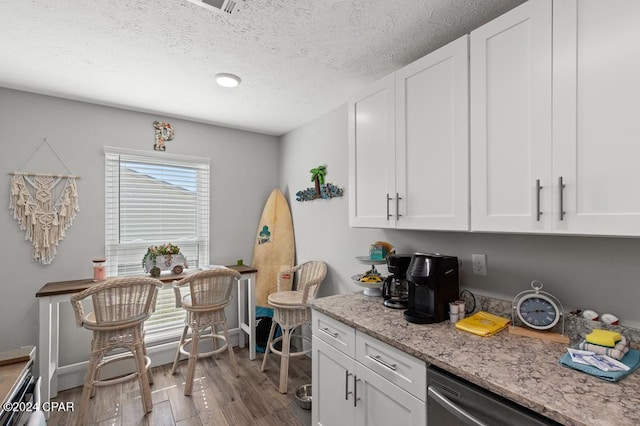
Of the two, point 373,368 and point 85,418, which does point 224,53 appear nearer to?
point 373,368

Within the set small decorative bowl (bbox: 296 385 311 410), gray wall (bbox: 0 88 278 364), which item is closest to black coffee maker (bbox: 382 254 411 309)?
small decorative bowl (bbox: 296 385 311 410)

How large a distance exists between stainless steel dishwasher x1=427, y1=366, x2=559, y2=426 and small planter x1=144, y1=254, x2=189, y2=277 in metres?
2.43

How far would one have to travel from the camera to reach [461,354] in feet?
3.88

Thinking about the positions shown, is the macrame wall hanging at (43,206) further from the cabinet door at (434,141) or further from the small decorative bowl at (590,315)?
the small decorative bowl at (590,315)

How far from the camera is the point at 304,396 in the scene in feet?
7.72

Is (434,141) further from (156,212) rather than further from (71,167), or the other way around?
(71,167)

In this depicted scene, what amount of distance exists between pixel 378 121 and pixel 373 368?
140 cm

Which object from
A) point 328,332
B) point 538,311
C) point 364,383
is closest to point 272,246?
point 328,332

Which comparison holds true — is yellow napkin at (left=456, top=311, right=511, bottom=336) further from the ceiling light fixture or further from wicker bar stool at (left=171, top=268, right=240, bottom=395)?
the ceiling light fixture

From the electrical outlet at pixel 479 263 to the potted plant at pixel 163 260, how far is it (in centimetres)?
247

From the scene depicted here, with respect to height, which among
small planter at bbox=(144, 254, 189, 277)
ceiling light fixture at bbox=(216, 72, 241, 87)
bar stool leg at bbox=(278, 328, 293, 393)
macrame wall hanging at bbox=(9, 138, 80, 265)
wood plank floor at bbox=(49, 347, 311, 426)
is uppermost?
ceiling light fixture at bbox=(216, 72, 241, 87)

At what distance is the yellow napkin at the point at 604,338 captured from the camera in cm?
113

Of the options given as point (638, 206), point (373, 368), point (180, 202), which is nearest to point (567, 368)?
point (638, 206)

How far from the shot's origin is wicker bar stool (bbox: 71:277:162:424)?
6.67 feet
